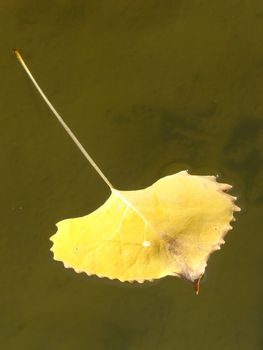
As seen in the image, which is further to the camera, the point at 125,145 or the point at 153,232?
the point at 125,145

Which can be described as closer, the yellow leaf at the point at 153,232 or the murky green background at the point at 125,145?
the yellow leaf at the point at 153,232

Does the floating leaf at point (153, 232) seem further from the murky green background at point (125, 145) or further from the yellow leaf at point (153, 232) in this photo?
the murky green background at point (125, 145)

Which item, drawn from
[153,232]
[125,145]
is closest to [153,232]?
[153,232]

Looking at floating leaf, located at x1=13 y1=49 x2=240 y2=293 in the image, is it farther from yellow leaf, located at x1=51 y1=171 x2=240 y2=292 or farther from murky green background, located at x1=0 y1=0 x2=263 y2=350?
murky green background, located at x1=0 y1=0 x2=263 y2=350

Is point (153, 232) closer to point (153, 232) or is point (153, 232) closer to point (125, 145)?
point (153, 232)

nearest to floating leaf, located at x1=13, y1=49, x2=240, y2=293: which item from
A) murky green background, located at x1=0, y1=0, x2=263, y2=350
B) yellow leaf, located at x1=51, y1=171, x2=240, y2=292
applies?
yellow leaf, located at x1=51, y1=171, x2=240, y2=292

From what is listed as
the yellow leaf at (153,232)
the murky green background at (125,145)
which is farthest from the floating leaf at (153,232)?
the murky green background at (125,145)
